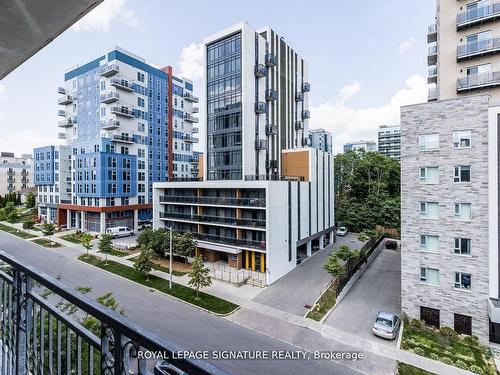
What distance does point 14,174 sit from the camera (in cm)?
7412

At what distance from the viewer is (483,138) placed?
1345cm

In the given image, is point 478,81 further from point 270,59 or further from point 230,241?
point 230,241

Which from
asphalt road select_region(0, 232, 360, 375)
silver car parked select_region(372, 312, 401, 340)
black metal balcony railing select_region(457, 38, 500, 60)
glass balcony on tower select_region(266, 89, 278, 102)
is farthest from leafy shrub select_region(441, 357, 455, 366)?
glass balcony on tower select_region(266, 89, 278, 102)

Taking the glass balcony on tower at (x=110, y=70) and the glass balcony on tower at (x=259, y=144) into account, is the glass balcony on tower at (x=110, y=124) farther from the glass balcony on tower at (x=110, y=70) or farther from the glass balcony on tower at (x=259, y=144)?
the glass balcony on tower at (x=259, y=144)

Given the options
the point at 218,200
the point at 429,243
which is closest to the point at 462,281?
the point at 429,243

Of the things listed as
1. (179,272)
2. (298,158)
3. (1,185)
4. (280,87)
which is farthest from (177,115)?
(1,185)

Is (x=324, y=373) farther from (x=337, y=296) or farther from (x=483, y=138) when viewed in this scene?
(x=483, y=138)

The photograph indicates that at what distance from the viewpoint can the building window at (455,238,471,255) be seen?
45.1 ft

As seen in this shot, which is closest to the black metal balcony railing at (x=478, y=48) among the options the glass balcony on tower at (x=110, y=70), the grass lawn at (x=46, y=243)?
the glass balcony on tower at (x=110, y=70)

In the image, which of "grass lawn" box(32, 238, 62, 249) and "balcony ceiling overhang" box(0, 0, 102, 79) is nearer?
"balcony ceiling overhang" box(0, 0, 102, 79)

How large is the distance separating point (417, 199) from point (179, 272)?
1771 centimetres

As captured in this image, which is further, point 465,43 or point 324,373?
point 465,43

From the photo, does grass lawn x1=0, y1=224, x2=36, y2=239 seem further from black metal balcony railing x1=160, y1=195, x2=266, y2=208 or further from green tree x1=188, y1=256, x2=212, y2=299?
green tree x1=188, y1=256, x2=212, y2=299

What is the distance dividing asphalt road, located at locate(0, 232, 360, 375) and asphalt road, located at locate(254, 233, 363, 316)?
144 inches
